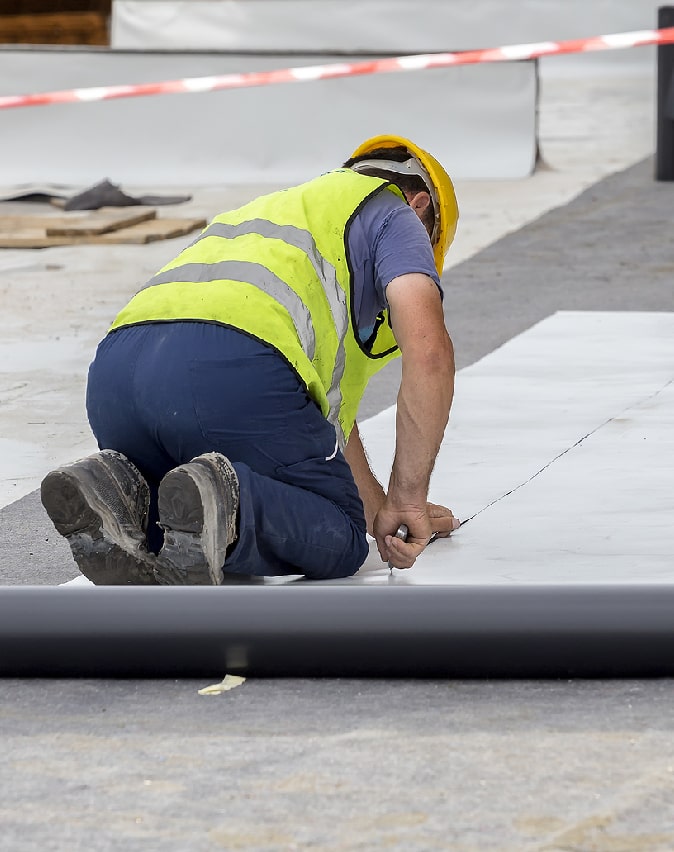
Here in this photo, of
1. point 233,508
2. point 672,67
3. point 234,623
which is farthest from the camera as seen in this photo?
point 672,67

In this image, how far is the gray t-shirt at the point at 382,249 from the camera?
3279mm

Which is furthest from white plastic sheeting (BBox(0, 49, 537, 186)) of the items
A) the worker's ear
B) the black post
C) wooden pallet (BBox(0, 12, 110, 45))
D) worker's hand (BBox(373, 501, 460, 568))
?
worker's hand (BBox(373, 501, 460, 568))

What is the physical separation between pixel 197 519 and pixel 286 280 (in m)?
0.56

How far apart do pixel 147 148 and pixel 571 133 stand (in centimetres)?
505

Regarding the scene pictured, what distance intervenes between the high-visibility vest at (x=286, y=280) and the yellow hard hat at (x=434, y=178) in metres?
0.10

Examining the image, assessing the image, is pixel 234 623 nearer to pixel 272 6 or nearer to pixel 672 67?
pixel 672 67

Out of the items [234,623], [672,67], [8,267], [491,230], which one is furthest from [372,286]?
[672,67]

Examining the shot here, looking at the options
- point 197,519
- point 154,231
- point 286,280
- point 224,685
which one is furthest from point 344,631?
point 154,231

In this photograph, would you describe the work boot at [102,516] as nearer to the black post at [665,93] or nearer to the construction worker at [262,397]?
the construction worker at [262,397]

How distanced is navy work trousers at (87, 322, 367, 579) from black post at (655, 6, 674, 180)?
8642 millimetres

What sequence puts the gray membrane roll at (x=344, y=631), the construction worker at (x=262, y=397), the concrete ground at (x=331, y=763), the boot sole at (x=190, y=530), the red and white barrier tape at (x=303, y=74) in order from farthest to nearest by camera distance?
the red and white barrier tape at (x=303, y=74), the construction worker at (x=262, y=397), the boot sole at (x=190, y=530), the gray membrane roll at (x=344, y=631), the concrete ground at (x=331, y=763)

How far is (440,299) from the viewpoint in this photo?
3305 millimetres

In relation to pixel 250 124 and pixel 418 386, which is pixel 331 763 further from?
pixel 250 124

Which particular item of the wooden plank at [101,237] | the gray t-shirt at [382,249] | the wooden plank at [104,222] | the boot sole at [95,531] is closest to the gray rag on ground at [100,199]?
the wooden plank at [104,222]
